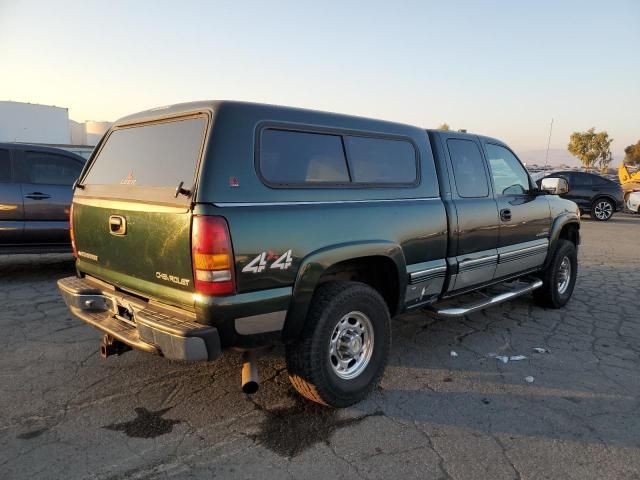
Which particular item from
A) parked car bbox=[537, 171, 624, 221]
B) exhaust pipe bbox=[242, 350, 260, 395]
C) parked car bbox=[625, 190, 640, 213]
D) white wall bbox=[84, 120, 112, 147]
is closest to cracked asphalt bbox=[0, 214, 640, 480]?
exhaust pipe bbox=[242, 350, 260, 395]

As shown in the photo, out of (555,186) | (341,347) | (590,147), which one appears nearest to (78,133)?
(590,147)

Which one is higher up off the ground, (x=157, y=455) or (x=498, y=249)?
(x=498, y=249)

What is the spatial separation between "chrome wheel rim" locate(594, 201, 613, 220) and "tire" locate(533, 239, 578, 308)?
1241 centimetres

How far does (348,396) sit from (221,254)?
4.43 ft

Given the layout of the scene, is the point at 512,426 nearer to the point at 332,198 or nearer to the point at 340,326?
the point at 340,326

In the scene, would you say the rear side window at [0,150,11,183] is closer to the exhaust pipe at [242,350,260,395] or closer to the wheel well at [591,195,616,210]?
the exhaust pipe at [242,350,260,395]

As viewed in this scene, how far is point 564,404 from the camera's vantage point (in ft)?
11.0

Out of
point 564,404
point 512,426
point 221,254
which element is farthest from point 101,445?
point 564,404

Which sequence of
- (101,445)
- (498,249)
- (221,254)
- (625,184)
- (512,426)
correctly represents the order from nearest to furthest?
1. (221,254)
2. (101,445)
3. (512,426)
4. (498,249)
5. (625,184)

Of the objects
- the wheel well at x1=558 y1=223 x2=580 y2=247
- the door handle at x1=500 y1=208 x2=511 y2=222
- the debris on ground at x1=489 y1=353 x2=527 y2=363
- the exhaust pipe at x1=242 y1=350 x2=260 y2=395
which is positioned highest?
the door handle at x1=500 y1=208 x2=511 y2=222

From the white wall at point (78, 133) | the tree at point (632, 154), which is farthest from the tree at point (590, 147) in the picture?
the white wall at point (78, 133)

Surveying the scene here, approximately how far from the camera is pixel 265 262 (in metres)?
2.71

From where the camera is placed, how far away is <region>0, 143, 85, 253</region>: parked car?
6.23m

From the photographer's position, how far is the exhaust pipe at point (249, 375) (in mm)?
2943
